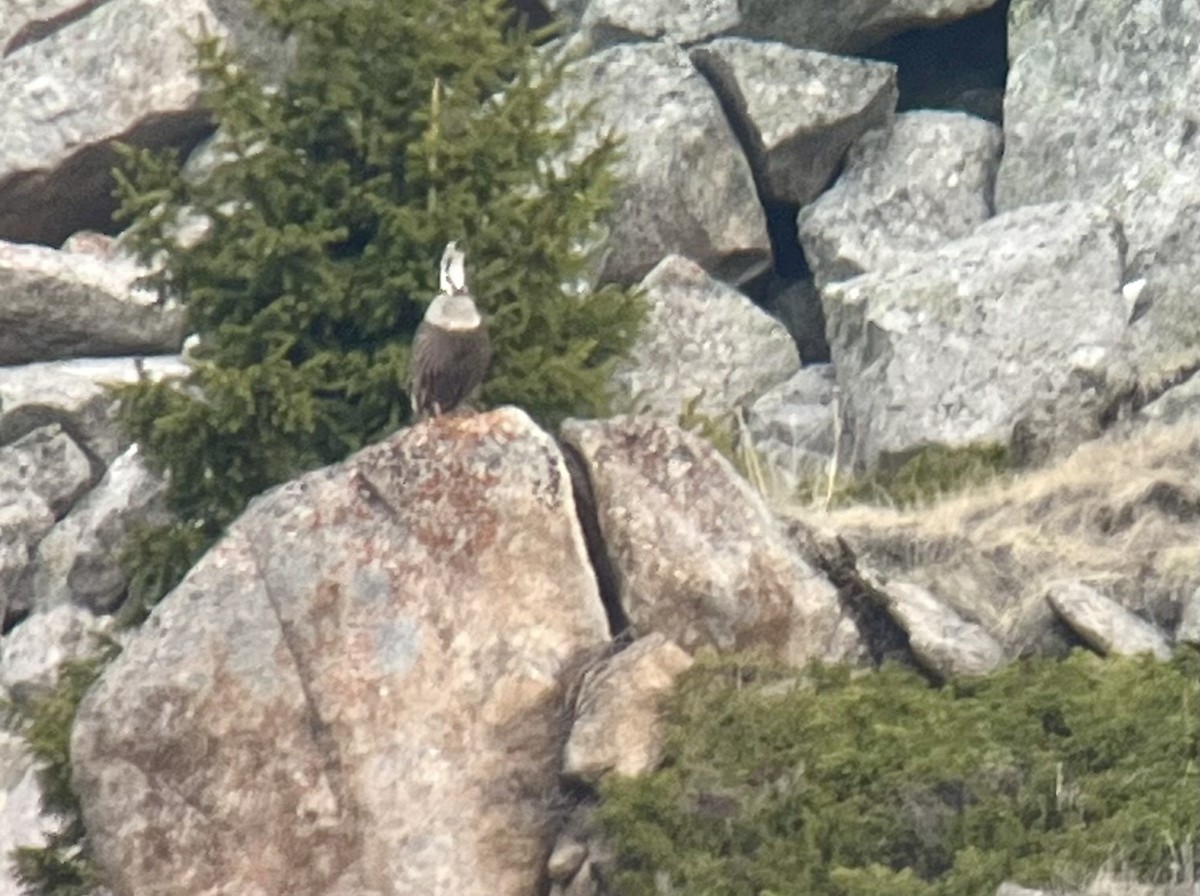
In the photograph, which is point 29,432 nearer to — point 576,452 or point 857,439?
point 857,439

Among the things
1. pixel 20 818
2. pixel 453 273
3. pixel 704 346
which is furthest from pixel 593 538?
pixel 704 346

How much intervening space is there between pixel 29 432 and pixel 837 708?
919 centimetres

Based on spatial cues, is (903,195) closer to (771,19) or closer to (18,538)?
(771,19)

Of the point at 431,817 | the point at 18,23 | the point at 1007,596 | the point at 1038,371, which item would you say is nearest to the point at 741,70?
the point at 1038,371

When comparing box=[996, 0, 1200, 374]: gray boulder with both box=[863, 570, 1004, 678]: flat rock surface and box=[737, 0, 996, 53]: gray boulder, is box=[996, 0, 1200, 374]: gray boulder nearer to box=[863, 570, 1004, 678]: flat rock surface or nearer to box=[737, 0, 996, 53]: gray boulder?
box=[737, 0, 996, 53]: gray boulder

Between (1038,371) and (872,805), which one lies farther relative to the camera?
(1038,371)

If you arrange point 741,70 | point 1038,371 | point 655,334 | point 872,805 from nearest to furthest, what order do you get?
point 872,805, point 1038,371, point 655,334, point 741,70

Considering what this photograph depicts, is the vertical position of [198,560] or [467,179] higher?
[467,179]

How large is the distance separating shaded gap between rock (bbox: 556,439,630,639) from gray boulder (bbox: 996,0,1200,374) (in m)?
6.71

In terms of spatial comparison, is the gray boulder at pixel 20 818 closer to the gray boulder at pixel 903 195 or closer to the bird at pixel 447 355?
the bird at pixel 447 355

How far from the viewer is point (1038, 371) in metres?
19.9

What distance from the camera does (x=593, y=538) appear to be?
15.2m

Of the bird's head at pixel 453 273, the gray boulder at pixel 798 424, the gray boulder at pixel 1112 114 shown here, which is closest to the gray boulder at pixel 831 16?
the gray boulder at pixel 1112 114

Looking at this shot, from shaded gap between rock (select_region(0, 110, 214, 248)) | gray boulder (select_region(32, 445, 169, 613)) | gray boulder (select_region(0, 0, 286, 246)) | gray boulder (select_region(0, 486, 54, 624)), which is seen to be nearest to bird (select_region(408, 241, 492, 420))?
gray boulder (select_region(32, 445, 169, 613))
